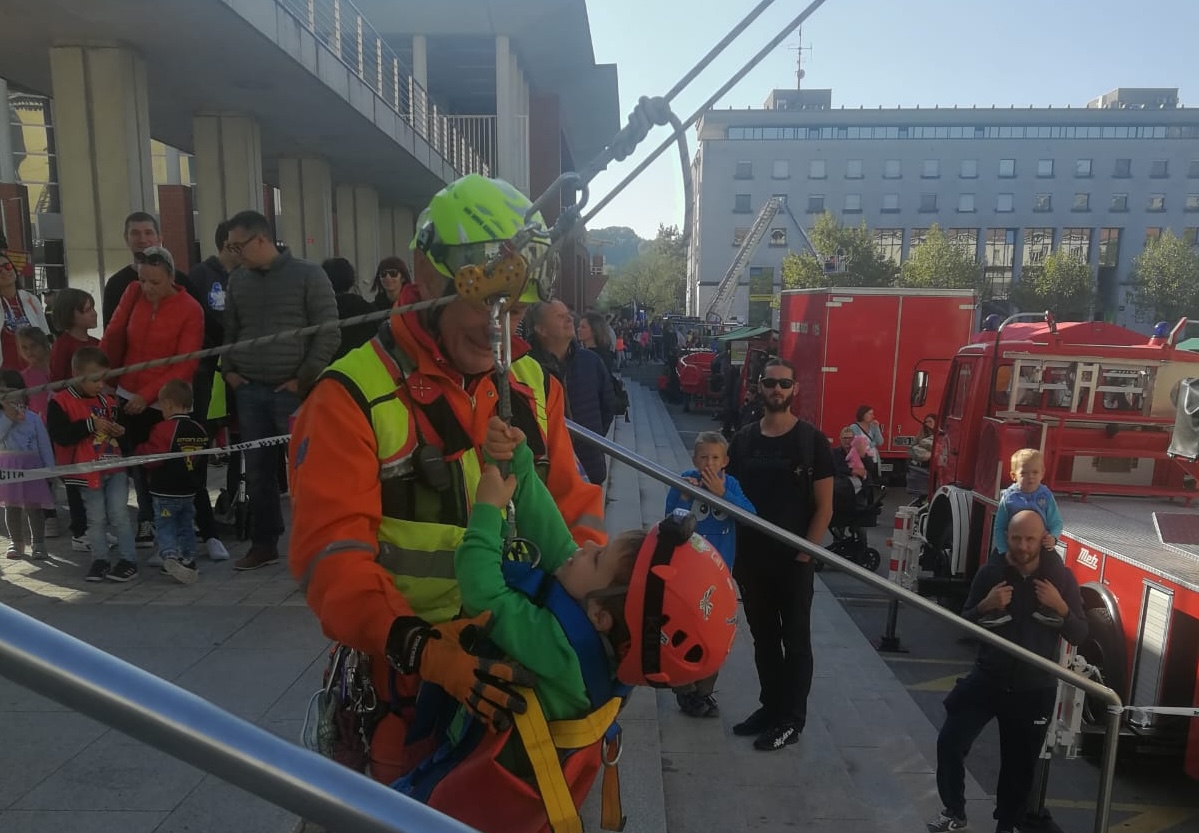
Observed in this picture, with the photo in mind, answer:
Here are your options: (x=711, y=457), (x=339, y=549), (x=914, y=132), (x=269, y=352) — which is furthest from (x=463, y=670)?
(x=914, y=132)

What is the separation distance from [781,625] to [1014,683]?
3.81 feet

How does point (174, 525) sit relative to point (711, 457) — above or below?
below

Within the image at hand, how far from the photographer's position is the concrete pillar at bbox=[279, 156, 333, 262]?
13.1 meters

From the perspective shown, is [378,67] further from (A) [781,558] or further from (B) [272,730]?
(B) [272,730]

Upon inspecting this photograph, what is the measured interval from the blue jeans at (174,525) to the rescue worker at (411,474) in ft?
11.9

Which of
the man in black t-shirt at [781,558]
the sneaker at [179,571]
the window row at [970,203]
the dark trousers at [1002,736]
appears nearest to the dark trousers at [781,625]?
the man in black t-shirt at [781,558]

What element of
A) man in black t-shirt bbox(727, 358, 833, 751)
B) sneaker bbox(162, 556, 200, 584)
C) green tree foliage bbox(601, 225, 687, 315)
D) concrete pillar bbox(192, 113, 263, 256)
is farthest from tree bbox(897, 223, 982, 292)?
sneaker bbox(162, 556, 200, 584)

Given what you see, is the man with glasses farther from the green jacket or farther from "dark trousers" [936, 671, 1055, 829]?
"dark trousers" [936, 671, 1055, 829]

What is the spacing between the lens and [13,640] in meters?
0.92

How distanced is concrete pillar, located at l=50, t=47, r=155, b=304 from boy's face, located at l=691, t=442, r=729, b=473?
6.45m

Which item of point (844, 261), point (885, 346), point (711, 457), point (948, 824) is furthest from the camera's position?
point (844, 261)

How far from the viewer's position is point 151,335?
496 centimetres

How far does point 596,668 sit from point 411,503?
547 mm

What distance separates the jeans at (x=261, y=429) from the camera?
493cm
